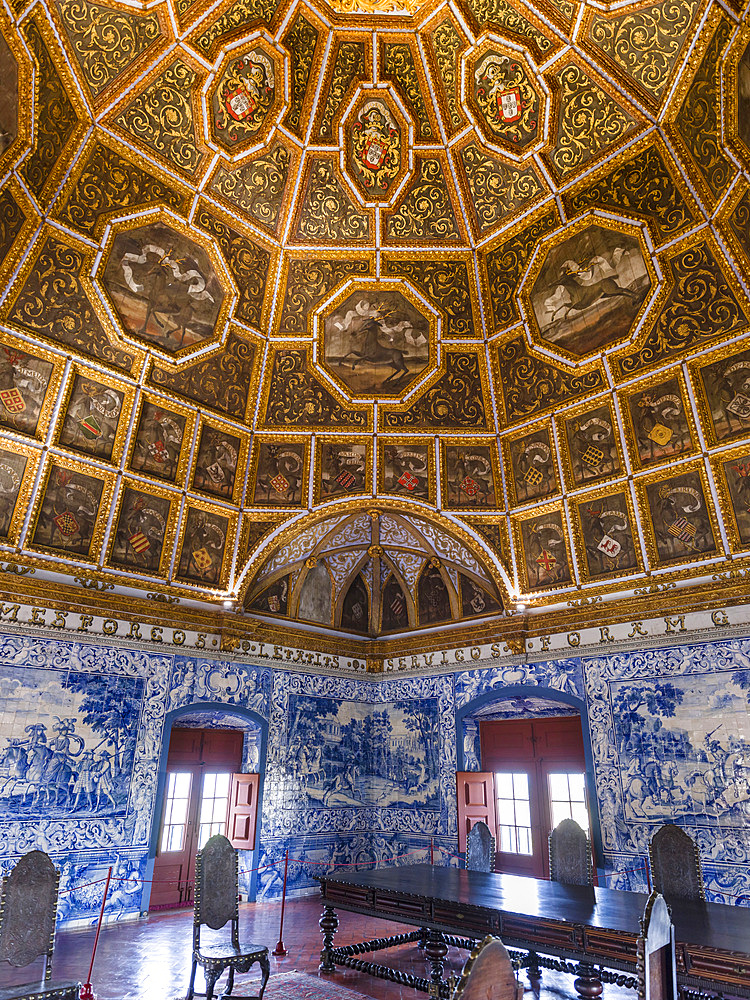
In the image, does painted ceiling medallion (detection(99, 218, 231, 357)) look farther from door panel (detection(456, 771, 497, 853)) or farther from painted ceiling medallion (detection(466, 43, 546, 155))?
door panel (detection(456, 771, 497, 853))

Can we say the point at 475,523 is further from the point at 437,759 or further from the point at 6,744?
the point at 6,744

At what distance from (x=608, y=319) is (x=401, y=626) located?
8.60 meters

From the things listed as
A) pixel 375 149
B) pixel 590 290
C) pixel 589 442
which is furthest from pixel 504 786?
pixel 375 149

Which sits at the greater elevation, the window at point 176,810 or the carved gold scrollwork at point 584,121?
the carved gold scrollwork at point 584,121

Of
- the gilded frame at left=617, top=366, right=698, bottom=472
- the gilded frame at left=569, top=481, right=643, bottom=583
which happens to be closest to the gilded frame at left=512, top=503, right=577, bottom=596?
the gilded frame at left=569, top=481, right=643, bottom=583

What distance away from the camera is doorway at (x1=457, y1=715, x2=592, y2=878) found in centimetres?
1266

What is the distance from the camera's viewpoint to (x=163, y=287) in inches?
451

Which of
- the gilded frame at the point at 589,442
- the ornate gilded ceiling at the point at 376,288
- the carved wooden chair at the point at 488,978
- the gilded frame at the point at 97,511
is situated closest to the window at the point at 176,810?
the ornate gilded ceiling at the point at 376,288

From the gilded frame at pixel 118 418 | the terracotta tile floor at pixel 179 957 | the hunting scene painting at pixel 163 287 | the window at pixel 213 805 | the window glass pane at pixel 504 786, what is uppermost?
the hunting scene painting at pixel 163 287

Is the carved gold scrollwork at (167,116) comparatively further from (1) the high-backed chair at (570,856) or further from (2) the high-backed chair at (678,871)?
(2) the high-backed chair at (678,871)

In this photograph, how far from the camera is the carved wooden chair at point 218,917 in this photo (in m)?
6.28

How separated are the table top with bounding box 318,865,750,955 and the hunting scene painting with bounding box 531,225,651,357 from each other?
27.5 feet

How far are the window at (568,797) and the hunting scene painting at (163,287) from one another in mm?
11048

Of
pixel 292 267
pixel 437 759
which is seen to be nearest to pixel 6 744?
pixel 437 759
